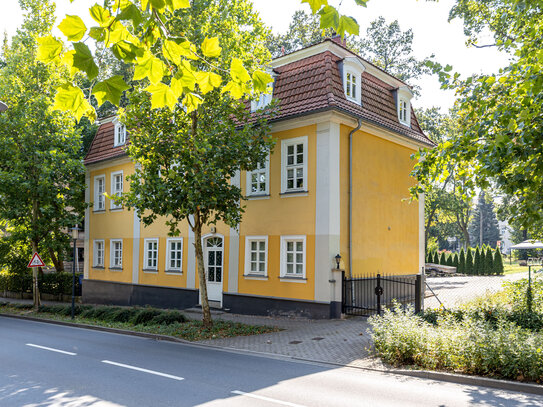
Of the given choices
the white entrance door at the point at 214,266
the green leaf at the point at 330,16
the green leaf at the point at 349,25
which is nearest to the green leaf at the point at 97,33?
the green leaf at the point at 330,16

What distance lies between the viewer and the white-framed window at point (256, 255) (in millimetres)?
18156

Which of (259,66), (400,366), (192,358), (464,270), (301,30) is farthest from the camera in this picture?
(464,270)

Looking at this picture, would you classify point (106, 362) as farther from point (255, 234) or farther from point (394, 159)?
point (394, 159)

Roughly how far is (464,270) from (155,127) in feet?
107

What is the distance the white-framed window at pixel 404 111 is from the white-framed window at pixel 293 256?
7746 mm

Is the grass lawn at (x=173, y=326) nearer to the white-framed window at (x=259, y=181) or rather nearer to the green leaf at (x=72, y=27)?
the white-framed window at (x=259, y=181)

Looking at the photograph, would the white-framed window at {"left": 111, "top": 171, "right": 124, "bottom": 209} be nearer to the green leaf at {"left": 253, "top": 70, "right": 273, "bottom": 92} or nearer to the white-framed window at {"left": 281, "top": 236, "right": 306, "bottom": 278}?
the white-framed window at {"left": 281, "top": 236, "right": 306, "bottom": 278}

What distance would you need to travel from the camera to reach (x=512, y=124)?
8.46m

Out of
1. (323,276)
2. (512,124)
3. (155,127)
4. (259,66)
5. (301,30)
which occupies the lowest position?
(323,276)

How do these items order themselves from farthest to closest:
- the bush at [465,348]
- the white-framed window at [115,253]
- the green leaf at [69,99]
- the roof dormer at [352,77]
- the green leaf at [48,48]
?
the white-framed window at [115,253] → the roof dormer at [352,77] → the bush at [465,348] → the green leaf at [69,99] → the green leaf at [48,48]

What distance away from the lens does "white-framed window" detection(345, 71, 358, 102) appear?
59.3 feet

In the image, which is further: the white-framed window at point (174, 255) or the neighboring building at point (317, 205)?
the white-framed window at point (174, 255)

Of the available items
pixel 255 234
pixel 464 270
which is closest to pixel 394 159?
pixel 255 234

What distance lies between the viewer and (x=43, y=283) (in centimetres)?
3056
